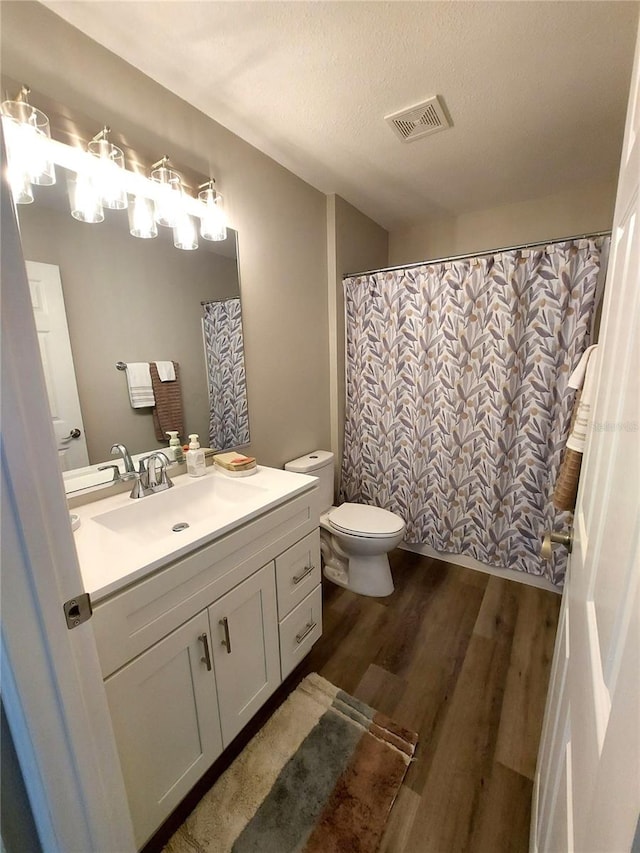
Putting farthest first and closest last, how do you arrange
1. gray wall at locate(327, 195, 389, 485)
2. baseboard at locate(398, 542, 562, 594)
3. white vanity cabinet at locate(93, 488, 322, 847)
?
1. gray wall at locate(327, 195, 389, 485)
2. baseboard at locate(398, 542, 562, 594)
3. white vanity cabinet at locate(93, 488, 322, 847)

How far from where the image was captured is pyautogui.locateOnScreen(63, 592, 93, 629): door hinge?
547 mm

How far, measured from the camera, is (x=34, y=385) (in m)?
0.48

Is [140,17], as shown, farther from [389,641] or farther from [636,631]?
[389,641]

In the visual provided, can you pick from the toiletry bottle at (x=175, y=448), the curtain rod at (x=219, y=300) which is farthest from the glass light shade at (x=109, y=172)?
the toiletry bottle at (x=175, y=448)

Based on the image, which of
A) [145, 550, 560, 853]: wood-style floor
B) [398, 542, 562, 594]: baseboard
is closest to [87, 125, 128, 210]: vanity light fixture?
[145, 550, 560, 853]: wood-style floor

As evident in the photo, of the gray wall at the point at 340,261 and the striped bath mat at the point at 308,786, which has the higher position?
the gray wall at the point at 340,261

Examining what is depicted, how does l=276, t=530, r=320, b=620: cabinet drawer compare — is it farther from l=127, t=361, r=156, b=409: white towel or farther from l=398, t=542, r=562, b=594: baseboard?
l=398, t=542, r=562, b=594: baseboard

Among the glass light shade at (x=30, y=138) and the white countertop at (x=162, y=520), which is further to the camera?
the glass light shade at (x=30, y=138)

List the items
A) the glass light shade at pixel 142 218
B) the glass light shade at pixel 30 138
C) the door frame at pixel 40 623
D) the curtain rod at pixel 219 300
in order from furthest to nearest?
the curtain rod at pixel 219 300 < the glass light shade at pixel 142 218 < the glass light shade at pixel 30 138 < the door frame at pixel 40 623

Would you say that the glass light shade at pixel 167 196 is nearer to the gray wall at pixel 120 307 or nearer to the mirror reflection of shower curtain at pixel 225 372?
the gray wall at pixel 120 307

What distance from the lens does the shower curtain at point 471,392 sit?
1741mm

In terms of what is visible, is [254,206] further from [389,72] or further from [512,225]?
[512,225]

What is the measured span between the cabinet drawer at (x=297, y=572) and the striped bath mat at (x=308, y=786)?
1.34ft

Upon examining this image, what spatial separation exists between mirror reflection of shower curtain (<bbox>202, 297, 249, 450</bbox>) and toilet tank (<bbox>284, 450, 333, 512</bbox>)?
415 mm
